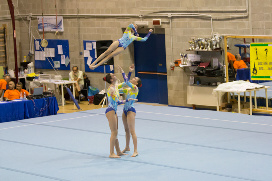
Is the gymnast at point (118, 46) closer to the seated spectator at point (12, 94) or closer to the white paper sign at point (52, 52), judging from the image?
the seated spectator at point (12, 94)

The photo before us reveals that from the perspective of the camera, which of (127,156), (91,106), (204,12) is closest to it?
(127,156)

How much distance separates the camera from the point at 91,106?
648 inches

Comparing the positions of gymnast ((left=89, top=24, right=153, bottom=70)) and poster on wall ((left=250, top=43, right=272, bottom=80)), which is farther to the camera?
poster on wall ((left=250, top=43, right=272, bottom=80))

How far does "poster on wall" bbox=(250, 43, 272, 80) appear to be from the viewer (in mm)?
13711

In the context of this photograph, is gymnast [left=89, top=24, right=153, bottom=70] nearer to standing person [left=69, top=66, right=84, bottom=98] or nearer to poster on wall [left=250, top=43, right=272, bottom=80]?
poster on wall [left=250, top=43, right=272, bottom=80]

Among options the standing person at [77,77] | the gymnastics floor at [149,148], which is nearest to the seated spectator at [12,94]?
the gymnastics floor at [149,148]

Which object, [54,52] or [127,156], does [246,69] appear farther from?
[54,52]

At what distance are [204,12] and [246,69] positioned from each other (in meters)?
2.10

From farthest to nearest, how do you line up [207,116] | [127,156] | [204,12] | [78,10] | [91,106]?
[78,10], [91,106], [204,12], [207,116], [127,156]

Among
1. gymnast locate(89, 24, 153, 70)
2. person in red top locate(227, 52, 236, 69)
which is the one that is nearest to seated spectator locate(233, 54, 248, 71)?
person in red top locate(227, 52, 236, 69)

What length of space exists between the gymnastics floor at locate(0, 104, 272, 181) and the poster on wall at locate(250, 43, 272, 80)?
3.92 feet

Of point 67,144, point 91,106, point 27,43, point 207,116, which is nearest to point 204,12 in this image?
point 207,116

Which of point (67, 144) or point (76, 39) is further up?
point (76, 39)

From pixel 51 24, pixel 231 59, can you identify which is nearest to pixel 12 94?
pixel 51 24
